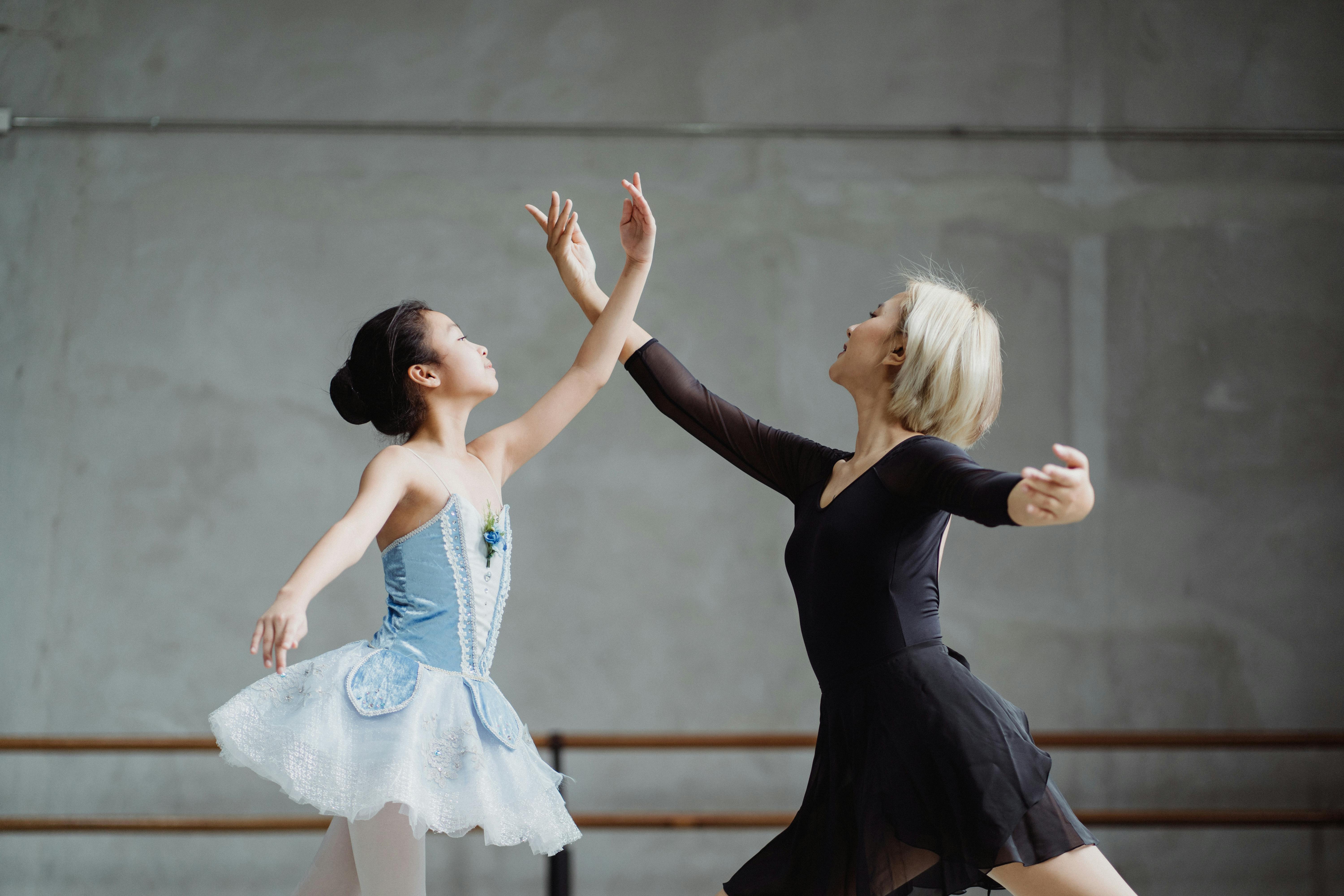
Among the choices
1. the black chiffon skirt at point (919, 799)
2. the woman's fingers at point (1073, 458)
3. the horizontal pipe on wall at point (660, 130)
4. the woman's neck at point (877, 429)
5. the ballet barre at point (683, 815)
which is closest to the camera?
the woman's fingers at point (1073, 458)

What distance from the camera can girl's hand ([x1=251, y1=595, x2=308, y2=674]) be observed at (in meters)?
1.19

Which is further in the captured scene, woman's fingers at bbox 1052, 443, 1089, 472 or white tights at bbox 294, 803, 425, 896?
white tights at bbox 294, 803, 425, 896

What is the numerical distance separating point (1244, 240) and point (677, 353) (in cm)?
193

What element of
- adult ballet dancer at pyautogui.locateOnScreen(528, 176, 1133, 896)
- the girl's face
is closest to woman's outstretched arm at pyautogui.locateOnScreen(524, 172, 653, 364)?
the girl's face

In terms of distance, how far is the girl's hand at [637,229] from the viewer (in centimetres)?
174

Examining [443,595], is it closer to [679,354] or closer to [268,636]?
[268,636]

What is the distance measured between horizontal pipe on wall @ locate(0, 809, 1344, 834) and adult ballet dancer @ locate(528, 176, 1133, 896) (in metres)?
1.69

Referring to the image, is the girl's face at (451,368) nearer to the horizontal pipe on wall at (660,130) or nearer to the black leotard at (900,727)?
the black leotard at (900,727)

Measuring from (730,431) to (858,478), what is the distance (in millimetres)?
297

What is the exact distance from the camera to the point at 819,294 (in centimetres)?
347

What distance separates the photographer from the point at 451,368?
64.9 inches

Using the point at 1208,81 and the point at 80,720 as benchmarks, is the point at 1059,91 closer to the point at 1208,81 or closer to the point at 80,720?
the point at 1208,81

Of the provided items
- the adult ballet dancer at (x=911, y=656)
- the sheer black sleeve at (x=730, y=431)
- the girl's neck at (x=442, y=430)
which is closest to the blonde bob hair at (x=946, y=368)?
the adult ballet dancer at (x=911, y=656)

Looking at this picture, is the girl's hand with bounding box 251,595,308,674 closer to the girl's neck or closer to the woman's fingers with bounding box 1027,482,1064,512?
the girl's neck
